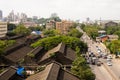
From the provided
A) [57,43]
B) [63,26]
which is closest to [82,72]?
[57,43]

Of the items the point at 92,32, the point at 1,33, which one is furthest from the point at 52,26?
the point at 1,33

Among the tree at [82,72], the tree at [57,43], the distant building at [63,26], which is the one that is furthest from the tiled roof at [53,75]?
the distant building at [63,26]

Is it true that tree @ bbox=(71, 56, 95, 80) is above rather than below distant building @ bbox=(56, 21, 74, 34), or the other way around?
above

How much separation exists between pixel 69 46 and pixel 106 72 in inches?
606

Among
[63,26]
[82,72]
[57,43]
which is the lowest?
[63,26]

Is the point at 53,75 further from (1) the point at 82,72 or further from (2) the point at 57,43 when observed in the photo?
(2) the point at 57,43

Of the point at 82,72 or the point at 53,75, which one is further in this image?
the point at 82,72

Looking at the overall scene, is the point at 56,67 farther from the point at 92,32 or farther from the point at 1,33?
the point at 92,32

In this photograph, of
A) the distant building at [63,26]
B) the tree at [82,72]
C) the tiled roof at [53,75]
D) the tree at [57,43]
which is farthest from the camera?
the distant building at [63,26]

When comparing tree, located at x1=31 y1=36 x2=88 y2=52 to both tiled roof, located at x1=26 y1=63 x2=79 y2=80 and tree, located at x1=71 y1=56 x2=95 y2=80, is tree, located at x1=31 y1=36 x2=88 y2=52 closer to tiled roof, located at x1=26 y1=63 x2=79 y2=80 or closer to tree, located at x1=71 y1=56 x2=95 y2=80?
tree, located at x1=71 y1=56 x2=95 y2=80

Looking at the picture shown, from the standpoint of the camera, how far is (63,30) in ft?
446

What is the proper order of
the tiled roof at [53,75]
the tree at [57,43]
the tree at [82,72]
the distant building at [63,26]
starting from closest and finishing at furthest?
the tiled roof at [53,75]
the tree at [82,72]
the tree at [57,43]
the distant building at [63,26]

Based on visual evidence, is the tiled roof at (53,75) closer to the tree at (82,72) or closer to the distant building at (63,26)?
the tree at (82,72)

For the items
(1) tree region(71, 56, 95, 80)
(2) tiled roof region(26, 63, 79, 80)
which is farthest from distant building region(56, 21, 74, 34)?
(2) tiled roof region(26, 63, 79, 80)
